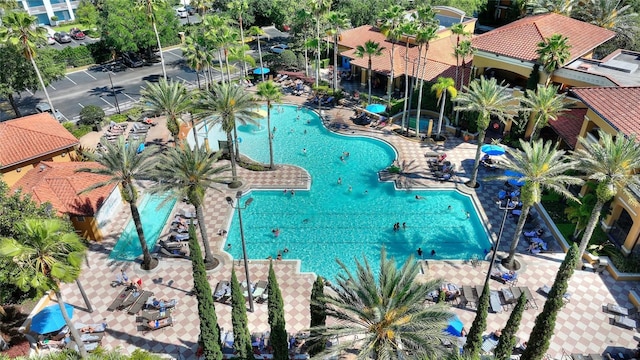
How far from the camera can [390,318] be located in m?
19.9

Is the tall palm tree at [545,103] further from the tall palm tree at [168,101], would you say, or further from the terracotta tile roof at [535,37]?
the tall palm tree at [168,101]

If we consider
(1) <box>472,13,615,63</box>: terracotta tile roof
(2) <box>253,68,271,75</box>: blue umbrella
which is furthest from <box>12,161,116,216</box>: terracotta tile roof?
(1) <box>472,13,615,63</box>: terracotta tile roof

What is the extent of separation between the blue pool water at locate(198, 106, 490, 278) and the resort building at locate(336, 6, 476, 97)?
14149mm

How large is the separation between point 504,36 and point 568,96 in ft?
34.8

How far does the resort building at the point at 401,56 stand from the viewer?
56.4 meters

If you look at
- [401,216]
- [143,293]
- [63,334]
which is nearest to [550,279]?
[401,216]

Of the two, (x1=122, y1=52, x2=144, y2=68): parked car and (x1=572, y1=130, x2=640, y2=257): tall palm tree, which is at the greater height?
(x1=572, y1=130, x2=640, y2=257): tall palm tree

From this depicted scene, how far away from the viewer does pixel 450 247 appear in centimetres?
3581

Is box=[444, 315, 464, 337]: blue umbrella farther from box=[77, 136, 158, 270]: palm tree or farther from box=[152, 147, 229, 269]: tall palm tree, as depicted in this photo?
box=[77, 136, 158, 270]: palm tree

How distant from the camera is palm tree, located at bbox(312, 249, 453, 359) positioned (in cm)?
1934

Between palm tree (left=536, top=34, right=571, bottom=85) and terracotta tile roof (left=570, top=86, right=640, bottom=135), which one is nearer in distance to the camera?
terracotta tile roof (left=570, top=86, right=640, bottom=135)

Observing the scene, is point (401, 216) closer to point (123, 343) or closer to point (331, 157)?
point (331, 157)

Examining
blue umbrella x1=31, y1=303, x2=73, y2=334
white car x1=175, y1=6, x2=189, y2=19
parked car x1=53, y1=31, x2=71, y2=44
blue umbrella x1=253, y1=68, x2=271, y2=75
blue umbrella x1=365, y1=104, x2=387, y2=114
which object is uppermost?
white car x1=175, y1=6, x2=189, y2=19

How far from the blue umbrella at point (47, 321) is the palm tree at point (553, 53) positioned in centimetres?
4630
